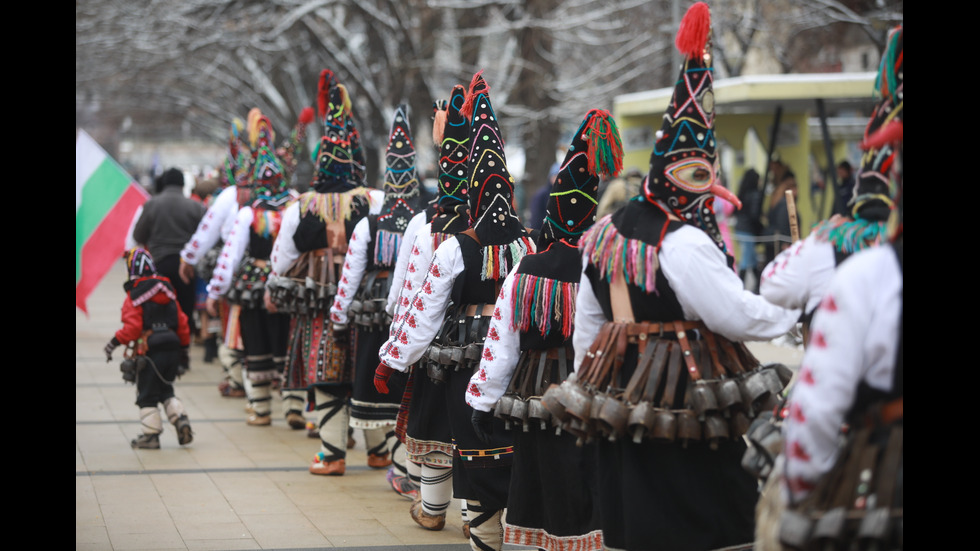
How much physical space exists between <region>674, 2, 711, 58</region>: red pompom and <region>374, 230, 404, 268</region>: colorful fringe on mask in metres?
3.62

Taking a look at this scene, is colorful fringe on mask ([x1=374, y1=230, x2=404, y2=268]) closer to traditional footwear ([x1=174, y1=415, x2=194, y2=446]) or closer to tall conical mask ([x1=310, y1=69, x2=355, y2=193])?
tall conical mask ([x1=310, y1=69, x2=355, y2=193])

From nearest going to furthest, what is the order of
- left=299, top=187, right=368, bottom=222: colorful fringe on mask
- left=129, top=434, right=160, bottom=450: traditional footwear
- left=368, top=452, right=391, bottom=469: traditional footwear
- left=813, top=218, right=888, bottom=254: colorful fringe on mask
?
left=813, top=218, right=888, bottom=254: colorful fringe on mask → left=368, top=452, right=391, bottom=469: traditional footwear → left=299, top=187, right=368, bottom=222: colorful fringe on mask → left=129, top=434, right=160, bottom=450: traditional footwear

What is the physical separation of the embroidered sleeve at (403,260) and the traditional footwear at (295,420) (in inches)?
125

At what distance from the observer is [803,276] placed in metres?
3.64

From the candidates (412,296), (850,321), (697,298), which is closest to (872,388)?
(850,321)

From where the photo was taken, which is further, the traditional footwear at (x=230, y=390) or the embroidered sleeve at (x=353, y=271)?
the traditional footwear at (x=230, y=390)

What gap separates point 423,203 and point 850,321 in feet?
19.2

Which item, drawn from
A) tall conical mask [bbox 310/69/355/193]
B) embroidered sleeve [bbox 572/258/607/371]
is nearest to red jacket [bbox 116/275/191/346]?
tall conical mask [bbox 310/69/355/193]

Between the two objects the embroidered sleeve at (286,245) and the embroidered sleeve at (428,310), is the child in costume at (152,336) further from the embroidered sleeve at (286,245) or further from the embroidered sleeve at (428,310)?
the embroidered sleeve at (428,310)

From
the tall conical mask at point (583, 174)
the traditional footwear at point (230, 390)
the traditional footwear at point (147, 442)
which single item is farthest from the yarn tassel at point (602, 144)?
the traditional footwear at point (230, 390)

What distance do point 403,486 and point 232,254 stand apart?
3.37 m

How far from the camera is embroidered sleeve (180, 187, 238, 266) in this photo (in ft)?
36.2

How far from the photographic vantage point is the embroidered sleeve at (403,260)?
6.92 metres
